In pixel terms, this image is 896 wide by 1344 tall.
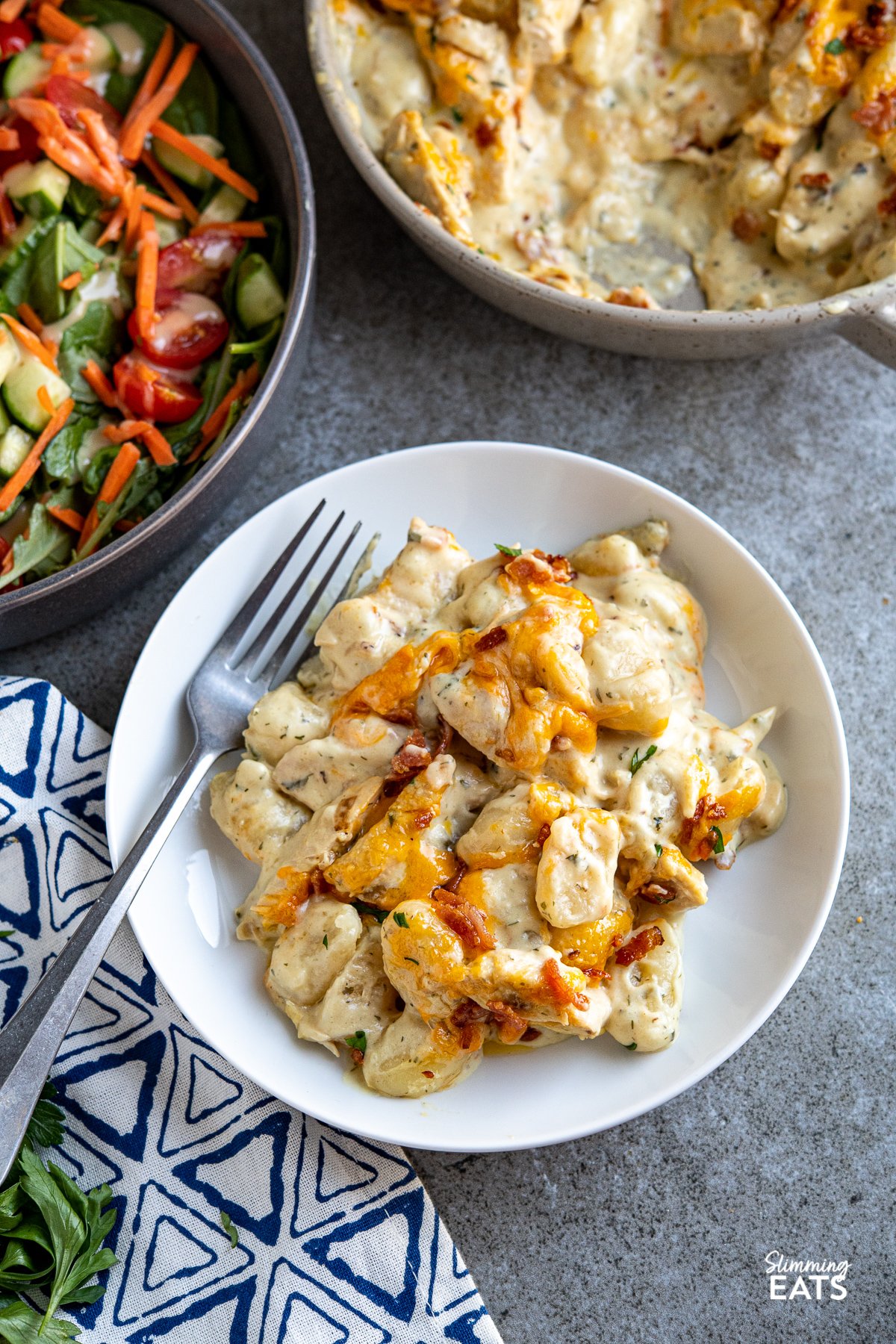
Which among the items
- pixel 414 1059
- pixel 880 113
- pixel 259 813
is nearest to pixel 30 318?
pixel 259 813

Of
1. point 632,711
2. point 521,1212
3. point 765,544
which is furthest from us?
point 765,544

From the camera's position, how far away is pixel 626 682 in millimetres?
1832

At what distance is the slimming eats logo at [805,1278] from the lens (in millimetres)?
2037

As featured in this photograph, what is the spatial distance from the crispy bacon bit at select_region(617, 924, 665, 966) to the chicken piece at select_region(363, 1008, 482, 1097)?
0.89 feet

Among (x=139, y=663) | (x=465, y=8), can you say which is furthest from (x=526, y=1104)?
(x=465, y=8)

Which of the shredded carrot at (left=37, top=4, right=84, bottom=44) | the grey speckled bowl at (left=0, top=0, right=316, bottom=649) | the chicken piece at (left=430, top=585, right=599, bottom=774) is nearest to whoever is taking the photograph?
the chicken piece at (left=430, top=585, right=599, bottom=774)

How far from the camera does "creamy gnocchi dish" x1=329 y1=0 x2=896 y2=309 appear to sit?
2148 mm

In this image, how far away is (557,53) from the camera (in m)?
2.21

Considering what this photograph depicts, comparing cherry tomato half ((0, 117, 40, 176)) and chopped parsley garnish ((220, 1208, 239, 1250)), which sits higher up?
cherry tomato half ((0, 117, 40, 176))

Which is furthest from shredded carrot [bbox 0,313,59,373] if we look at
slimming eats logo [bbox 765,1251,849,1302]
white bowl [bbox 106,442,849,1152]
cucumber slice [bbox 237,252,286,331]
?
slimming eats logo [bbox 765,1251,849,1302]

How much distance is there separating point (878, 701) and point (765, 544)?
0.38 m

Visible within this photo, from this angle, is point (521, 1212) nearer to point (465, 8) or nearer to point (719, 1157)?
point (719, 1157)

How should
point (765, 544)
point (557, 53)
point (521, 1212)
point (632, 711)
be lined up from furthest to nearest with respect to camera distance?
point (765, 544)
point (557, 53)
point (521, 1212)
point (632, 711)

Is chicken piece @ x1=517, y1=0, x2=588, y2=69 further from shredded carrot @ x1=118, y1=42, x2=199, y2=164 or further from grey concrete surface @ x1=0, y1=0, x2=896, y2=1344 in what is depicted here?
shredded carrot @ x1=118, y1=42, x2=199, y2=164
